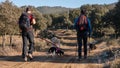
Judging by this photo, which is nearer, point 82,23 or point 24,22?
point 24,22

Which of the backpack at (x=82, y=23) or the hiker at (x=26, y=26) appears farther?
the backpack at (x=82, y=23)

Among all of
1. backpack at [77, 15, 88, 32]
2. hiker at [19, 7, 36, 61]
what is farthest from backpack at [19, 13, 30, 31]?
backpack at [77, 15, 88, 32]

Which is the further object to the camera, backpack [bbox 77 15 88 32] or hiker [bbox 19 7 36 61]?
backpack [bbox 77 15 88 32]

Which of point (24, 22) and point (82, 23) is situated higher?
point (24, 22)

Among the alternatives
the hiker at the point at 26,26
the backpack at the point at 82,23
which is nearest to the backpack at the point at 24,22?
the hiker at the point at 26,26

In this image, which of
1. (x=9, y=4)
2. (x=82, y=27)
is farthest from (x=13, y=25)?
(x=82, y=27)

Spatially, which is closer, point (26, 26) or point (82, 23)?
point (26, 26)

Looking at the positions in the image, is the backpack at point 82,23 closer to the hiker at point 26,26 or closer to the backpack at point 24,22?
the hiker at point 26,26

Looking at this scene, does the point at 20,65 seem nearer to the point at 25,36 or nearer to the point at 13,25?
the point at 25,36

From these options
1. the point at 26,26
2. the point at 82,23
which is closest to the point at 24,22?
the point at 26,26

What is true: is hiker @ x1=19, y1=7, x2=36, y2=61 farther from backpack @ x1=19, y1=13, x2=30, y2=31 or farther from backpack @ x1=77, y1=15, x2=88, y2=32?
backpack @ x1=77, y1=15, x2=88, y2=32

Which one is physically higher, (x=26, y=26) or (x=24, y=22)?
(x=24, y=22)

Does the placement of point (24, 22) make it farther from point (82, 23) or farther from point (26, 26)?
point (82, 23)

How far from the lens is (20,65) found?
42.2 ft
